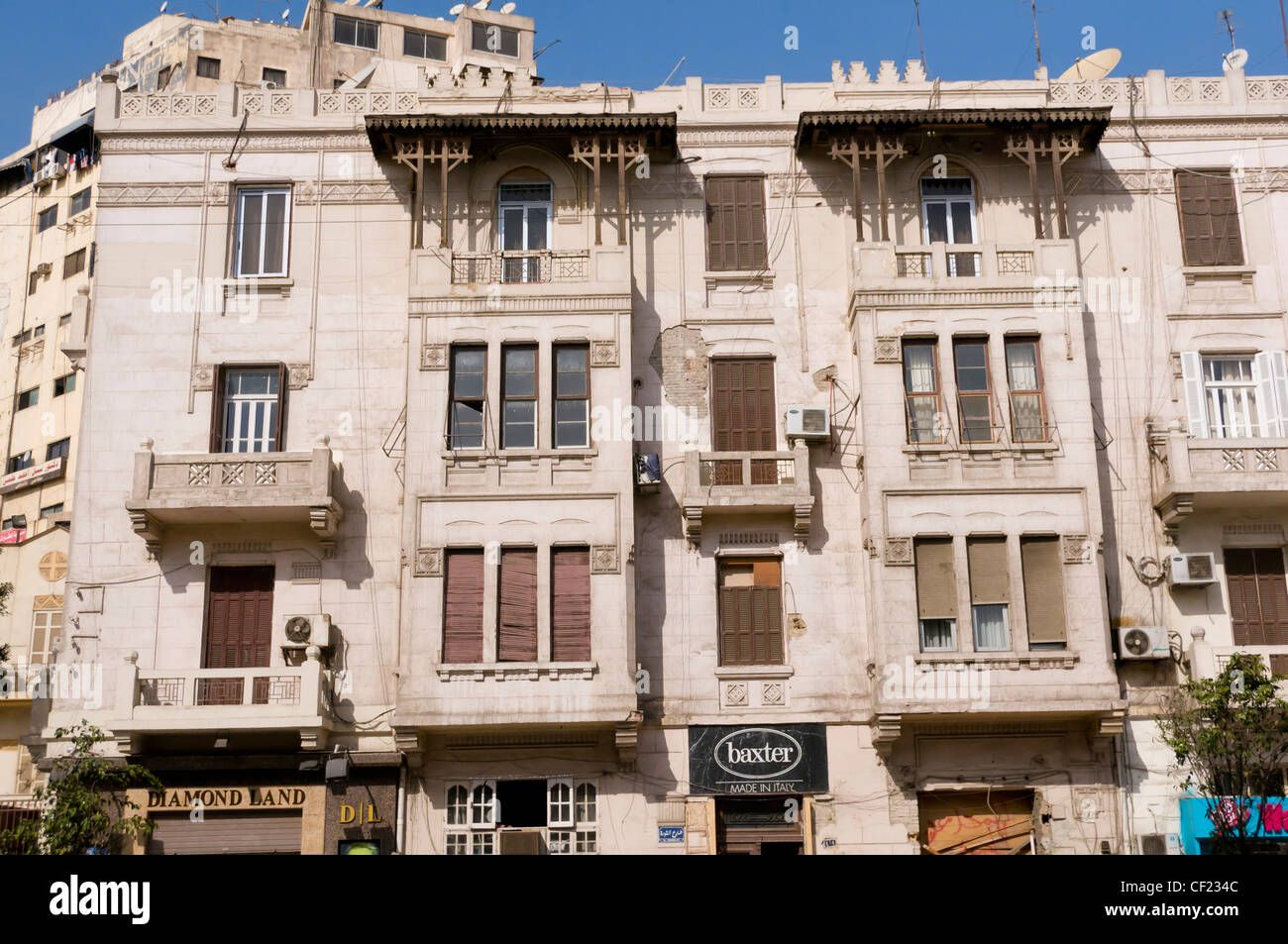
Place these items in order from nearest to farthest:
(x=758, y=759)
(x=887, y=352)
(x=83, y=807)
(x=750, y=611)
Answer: (x=83, y=807) → (x=758, y=759) → (x=750, y=611) → (x=887, y=352)

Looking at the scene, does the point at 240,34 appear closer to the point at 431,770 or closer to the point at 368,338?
the point at 368,338

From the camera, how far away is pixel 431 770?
22.2 metres

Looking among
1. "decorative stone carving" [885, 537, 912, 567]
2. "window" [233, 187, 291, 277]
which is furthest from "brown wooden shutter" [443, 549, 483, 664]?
"decorative stone carving" [885, 537, 912, 567]

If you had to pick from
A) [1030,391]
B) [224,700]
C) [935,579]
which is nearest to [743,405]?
[935,579]

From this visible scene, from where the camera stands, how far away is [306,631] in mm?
22672

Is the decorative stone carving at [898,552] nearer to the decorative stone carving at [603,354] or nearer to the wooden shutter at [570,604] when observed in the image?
the wooden shutter at [570,604]

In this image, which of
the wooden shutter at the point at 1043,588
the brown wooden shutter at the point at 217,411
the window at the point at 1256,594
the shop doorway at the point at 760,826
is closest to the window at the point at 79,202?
the brown wooden shutter at the point at 217,411

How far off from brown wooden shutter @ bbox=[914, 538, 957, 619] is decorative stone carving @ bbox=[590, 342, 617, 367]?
19.4ft

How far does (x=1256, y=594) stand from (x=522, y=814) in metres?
12.6

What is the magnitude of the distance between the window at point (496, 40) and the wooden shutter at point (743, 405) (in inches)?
1546

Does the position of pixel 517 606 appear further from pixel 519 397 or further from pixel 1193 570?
pixel 1193 570

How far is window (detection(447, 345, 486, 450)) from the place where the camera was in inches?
921

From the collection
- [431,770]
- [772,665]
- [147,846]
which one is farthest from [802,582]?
[147,846]

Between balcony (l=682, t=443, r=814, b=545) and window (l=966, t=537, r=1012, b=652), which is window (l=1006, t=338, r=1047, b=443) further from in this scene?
balcony (l=682, t=443, r=814, b=545)
